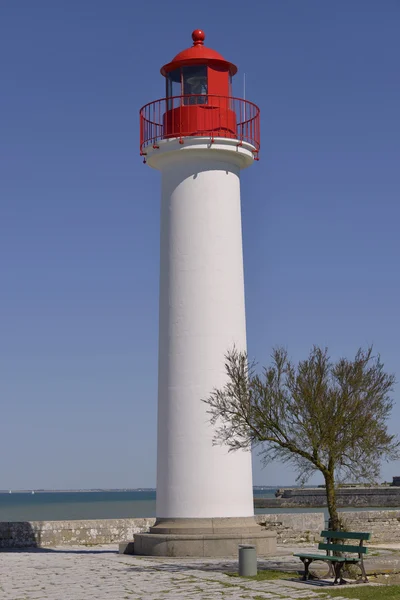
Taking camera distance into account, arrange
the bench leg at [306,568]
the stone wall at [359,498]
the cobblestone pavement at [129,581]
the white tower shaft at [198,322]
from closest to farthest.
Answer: the cobblestone pavement at [129,581]
the bench leg at [306,568]
the white tower shaft at [198,322]
the stone wall at [359,498]

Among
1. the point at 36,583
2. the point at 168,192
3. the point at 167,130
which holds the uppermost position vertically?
the point at 167,130

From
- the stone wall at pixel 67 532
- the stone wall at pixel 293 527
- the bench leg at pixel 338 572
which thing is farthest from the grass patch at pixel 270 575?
the stone wall at pixel 67 532

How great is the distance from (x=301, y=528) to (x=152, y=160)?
402 inches

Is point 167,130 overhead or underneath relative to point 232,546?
overhead

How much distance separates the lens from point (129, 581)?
52.9 feet

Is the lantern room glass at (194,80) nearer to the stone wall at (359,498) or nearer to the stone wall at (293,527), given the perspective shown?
the stone wall at (293,527)

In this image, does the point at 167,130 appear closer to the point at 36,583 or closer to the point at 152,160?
the point at 152,160

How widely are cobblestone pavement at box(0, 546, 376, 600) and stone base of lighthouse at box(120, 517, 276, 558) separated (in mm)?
621

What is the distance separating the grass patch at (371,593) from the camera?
13.7m

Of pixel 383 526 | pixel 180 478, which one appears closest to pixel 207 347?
pixel 180 478

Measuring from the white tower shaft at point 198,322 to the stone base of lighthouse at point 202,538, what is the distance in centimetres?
22

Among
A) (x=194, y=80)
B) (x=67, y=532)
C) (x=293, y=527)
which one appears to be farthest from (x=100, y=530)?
(x=194, y=80)

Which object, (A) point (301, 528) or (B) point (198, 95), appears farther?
(A) point (301, 528)

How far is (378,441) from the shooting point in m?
17.5
